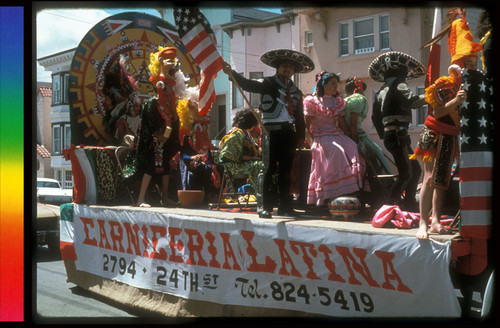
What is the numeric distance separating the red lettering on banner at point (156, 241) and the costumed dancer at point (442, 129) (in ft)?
9.72

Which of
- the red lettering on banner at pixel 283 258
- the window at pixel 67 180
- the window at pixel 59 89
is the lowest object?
the red lettering on banner at pixel 283 258

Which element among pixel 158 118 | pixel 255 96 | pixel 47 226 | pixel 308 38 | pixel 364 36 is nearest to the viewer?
pixel 158 118

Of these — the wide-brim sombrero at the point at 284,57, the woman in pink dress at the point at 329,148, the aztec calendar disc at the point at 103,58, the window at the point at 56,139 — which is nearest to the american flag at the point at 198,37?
the wide-brim sombrero at the point at 284,57

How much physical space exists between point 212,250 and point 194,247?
27 cm

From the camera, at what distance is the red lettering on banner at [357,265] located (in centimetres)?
450

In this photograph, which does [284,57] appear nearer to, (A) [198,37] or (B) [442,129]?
(A) [198,37]

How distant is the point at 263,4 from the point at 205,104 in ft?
8.92

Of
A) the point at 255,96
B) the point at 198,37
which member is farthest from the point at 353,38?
the point at 198,37

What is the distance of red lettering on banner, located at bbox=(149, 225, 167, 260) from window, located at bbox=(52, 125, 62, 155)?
72.3ft

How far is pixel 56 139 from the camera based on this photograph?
2766cm

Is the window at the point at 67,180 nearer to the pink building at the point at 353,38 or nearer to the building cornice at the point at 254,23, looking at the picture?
the pink building at the point at 353,38

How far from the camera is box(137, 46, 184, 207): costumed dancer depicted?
7.79 metres

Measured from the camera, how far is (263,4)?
4238 millimetres

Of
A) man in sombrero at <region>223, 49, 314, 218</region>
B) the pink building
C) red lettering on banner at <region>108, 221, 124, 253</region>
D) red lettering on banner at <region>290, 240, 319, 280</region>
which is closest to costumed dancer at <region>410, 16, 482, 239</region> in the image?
red lettering on banner at <region>290, 240, 319, 280</region>
